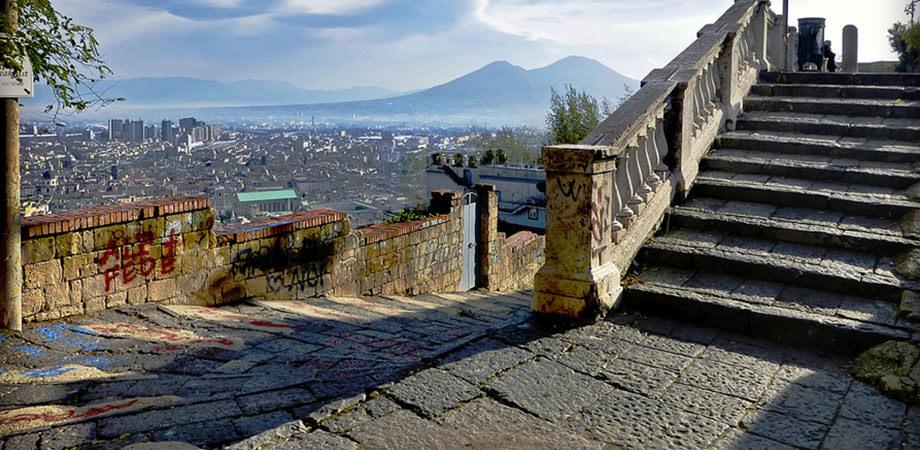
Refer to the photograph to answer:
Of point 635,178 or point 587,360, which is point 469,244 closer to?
point 635,178

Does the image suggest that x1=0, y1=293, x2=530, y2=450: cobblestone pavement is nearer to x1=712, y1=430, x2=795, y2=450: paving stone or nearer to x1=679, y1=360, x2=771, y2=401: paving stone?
x1=679, y1=360, x2=771, y2=401: paving stone

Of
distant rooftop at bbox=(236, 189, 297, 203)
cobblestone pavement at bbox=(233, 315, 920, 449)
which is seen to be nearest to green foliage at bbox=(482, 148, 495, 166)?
distant rooftop at bbox=(236, 189, 297, 203)

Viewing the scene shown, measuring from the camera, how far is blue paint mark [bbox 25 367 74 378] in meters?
4.43

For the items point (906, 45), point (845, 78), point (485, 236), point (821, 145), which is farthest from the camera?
point (906, 45)

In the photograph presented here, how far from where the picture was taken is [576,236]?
484 cm

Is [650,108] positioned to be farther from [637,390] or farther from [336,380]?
[336,380]

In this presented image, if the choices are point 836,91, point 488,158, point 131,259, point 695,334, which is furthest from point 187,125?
point 695,334

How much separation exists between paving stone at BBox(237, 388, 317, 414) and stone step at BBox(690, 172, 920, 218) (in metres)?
4.53

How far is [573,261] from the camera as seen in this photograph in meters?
4.88

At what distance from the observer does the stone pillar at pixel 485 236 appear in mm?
13562

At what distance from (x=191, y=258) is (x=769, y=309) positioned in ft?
17.6

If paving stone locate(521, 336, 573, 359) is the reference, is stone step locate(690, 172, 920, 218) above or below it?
above

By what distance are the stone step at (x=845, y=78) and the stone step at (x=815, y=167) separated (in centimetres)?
258

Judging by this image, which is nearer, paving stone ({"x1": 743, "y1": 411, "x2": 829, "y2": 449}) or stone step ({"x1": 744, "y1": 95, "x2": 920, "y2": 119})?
paving stone ({"x1": 743, "y1": 411, "x2": 829, "y2": 449})
